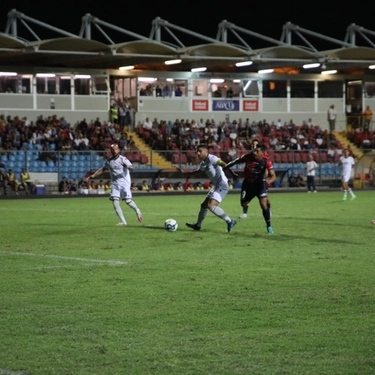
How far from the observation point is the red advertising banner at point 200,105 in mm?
54062

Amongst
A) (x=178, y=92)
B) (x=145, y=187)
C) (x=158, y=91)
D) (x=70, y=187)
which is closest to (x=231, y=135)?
(x=178, y=92)

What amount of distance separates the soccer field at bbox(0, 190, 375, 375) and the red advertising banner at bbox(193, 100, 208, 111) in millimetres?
35906

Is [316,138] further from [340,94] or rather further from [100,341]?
[100,341]

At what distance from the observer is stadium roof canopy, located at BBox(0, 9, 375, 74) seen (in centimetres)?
4391

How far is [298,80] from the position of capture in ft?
188

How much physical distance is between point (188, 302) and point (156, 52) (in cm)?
3785

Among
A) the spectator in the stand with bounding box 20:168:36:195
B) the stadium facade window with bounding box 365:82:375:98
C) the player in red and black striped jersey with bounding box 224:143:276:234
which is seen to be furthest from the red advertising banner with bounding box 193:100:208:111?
the player in red and black striped jersey with bounding box 224:143:276:234

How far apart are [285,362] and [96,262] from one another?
22.6 feet

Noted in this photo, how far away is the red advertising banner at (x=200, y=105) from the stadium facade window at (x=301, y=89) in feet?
21.2

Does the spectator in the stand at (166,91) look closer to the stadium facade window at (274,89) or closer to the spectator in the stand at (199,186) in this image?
the stadium facade window at (274,89)

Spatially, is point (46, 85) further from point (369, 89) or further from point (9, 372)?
point (9, 372)

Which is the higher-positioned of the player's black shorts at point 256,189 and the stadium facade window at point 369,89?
the stadium facade window at point 369,89

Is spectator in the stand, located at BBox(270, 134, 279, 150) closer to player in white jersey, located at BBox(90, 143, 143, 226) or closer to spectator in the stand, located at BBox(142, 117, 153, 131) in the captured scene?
spectator in the stand, located at BBox(142, 117, 153, 131)

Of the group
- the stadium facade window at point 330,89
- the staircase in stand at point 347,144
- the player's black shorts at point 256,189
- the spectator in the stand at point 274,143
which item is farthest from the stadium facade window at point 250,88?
the player's black shorts at point 256,189
